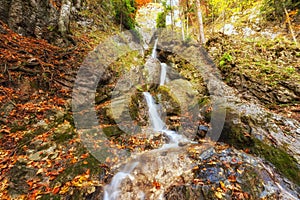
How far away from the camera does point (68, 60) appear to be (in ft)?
22.6

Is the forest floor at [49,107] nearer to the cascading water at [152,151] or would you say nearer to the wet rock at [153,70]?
the cascading water at [152,151]

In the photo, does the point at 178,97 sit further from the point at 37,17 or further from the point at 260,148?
the point at 37,17

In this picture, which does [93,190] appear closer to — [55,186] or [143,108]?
[55,186]

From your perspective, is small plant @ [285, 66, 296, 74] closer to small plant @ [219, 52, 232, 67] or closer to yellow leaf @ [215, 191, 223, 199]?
small plant @ [219, 52, 232, 67]

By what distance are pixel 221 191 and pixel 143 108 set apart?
204 inches

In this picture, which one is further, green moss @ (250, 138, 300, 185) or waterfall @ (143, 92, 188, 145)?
waterfall @ (143, 92, 188, 145)

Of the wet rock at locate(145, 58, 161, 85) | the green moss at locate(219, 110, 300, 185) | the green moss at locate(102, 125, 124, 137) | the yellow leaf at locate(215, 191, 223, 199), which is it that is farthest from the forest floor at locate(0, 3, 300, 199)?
the wet rock at locate(145, 58, 161, 85)

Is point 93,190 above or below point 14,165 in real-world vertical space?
below

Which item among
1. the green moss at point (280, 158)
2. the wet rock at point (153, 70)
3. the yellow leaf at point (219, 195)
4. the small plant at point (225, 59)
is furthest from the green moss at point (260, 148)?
the wet rock at point (153, 70)

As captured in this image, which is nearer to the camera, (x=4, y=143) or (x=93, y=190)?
(x=93, y=190)

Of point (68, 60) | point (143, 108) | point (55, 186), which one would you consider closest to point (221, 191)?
point (55, 186)

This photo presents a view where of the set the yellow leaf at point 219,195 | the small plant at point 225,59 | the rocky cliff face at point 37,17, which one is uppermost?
the rocky cliff face at point 37,17

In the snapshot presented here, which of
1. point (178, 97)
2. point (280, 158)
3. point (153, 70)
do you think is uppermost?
point (153, 70)

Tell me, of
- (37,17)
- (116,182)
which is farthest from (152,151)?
(37,17)
